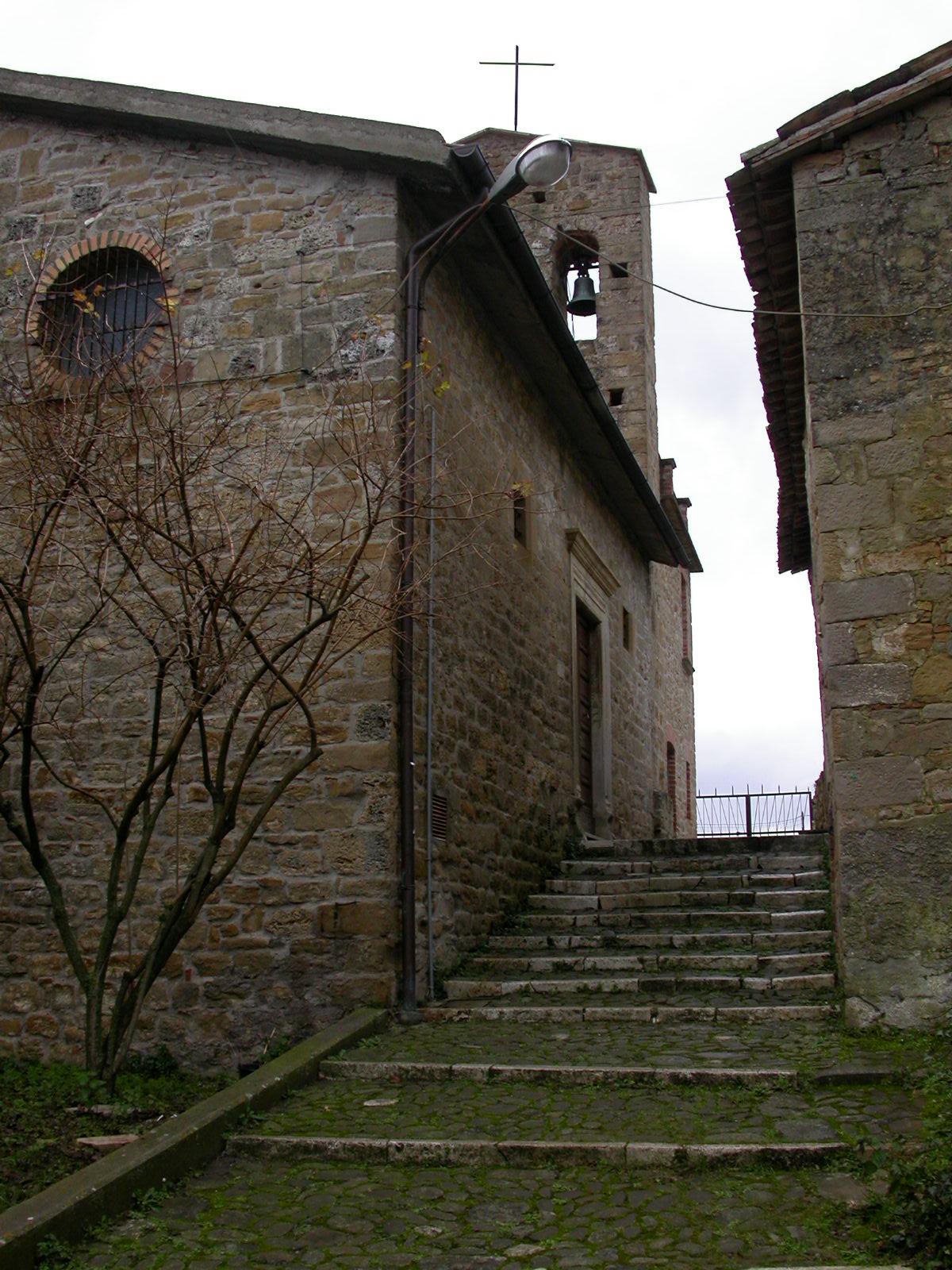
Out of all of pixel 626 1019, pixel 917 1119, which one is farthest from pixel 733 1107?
pixel 626 1019

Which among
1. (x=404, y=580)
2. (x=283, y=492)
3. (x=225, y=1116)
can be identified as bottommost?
(x=225, y=1116)

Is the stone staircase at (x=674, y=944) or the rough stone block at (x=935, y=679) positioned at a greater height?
the rough stone block at (x=935, y=679)

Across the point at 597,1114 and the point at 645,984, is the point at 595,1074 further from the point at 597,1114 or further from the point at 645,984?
the point at 645,984

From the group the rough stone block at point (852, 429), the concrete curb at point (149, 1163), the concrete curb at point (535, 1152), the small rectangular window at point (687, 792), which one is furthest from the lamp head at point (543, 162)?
the small rectangular window at point (687, 792)

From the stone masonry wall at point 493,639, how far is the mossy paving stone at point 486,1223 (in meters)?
2.60

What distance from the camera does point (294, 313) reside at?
282 inches

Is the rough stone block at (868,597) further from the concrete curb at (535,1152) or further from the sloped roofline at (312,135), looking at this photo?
the sloped roofline at (312,135)

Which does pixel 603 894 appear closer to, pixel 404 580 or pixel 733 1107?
pixel 404 580

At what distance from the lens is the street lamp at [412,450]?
631cm

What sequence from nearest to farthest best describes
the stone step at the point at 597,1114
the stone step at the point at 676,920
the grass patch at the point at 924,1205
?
the grass patch at the point at 924,1205 → the stone step at the point at 597,1114 → the stone step at the point at 676,920

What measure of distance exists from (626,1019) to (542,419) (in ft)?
18.3

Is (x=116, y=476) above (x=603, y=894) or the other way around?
above

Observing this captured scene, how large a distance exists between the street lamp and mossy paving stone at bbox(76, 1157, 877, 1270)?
2.14 meters

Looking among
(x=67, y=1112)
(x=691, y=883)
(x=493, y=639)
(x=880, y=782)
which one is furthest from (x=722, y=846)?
(x=67, y=1112)
